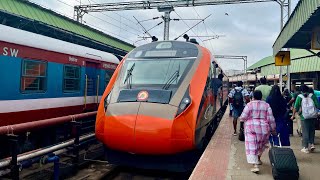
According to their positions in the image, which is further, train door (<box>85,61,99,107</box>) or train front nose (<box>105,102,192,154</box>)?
train door (<box>85,61,99,107</box>)

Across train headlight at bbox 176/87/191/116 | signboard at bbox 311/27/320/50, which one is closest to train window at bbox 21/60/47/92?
train headlight at bbox 176/87/191/116

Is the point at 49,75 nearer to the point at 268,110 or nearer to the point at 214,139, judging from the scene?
the point at 214,139

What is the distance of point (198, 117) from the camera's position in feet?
20.4

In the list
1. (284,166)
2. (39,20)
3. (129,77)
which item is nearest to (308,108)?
(284,166)

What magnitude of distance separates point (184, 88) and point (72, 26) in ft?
40.3

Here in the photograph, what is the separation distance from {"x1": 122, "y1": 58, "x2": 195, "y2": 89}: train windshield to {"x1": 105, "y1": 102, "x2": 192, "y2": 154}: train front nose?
89cm

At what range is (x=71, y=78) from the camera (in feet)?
Answer: 29.7

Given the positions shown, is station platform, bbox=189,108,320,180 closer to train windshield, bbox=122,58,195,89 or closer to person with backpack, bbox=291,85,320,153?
person with backpack, bbox=291,85,320,153

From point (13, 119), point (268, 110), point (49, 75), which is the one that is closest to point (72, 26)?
point (49, 75)

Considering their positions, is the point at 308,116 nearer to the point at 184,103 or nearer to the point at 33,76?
the point at 184,103

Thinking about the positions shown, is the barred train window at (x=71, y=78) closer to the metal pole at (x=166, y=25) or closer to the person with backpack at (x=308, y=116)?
the person with backpack at (x=308, y=116)

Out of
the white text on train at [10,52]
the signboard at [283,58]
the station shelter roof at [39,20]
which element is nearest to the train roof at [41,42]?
the white text on train at [10,52]

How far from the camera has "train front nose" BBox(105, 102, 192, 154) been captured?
Result: 18.8ft

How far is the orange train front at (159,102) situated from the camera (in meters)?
5.79
